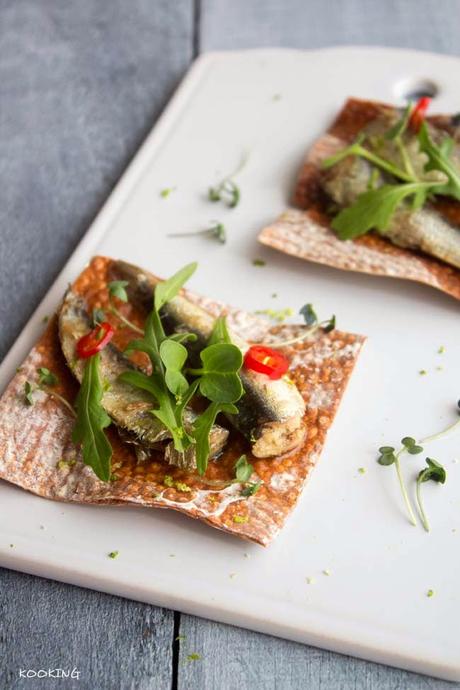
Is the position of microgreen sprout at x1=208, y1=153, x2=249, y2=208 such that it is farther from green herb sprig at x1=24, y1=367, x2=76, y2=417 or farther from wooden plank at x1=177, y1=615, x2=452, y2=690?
wooden plank at x1=177, y1=615, x2=452, y2=690

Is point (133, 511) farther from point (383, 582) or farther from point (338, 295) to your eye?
point (338, 295)

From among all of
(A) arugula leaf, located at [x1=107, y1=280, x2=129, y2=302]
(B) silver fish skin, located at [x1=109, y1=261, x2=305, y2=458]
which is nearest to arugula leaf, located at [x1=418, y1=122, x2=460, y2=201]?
(B) silver fish skin, located at [x1=109, y1=261, x2=305, y2=458]

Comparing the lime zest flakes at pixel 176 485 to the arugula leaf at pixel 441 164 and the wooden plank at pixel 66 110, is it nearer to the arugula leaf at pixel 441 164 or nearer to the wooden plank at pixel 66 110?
the wooden plank at pixel 66 110

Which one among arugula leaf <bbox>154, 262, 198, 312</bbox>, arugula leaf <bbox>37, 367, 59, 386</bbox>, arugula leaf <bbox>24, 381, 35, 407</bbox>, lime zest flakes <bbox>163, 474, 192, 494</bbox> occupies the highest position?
arugula leaf <bbox>154, 262, 198, 312</bbox>

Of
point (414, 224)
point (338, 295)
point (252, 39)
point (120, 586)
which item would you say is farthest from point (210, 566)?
point (252, 39)

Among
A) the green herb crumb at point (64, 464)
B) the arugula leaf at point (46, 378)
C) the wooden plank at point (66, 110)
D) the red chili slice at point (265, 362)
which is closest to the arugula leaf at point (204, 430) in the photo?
the red chili slice at point (265, 362)

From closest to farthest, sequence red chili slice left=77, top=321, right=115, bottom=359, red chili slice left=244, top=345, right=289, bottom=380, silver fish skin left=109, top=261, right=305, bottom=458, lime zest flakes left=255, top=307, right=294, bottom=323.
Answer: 1. silver fish skin left=109, top=261, right=305, bottom=458
2. red chili slice left=244, top=345, right=289, bottom=380
3. red chili slice left=77, top=321, right=115, bottom=359
4. lime zest flakes left=255, top=307, right=294, bottom=323
